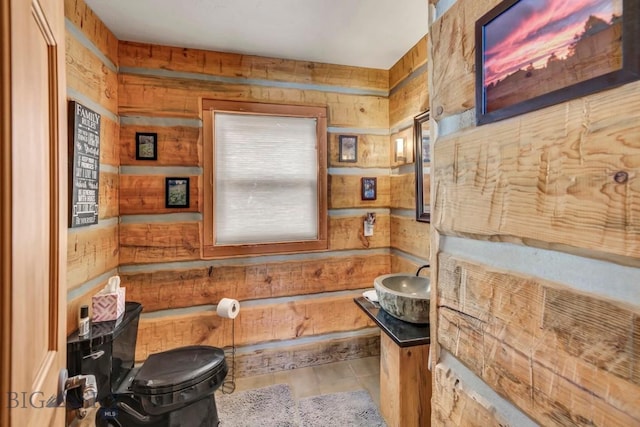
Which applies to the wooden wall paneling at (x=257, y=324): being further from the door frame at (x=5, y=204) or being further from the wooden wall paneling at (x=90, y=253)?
the door frame at (x=5, y=204)

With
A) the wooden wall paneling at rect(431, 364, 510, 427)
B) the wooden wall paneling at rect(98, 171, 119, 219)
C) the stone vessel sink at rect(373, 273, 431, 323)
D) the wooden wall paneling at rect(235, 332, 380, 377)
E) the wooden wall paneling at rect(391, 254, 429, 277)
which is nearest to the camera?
the wooden wall paneling at rect(431, 364, 510, 427)

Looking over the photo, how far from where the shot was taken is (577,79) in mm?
611

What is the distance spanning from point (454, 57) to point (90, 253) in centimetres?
224

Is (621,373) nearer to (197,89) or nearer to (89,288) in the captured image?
(89,288)

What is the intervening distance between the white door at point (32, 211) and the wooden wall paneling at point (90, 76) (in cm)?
103

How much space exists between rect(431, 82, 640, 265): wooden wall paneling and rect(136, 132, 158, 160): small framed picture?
7.37 ft

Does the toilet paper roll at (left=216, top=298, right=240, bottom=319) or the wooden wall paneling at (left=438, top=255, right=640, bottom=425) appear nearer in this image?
the wooden wall paneling at (left=438, top=255, right=640, bottom=425)

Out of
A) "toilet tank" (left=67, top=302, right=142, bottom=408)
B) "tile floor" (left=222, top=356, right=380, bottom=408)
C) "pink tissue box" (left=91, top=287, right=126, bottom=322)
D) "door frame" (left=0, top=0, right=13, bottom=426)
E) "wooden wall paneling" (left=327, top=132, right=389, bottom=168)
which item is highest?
"wooden wall paneling" (left=327, top=132, right=389, bottom=168)

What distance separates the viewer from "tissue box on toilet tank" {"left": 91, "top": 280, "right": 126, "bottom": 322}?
169 cm

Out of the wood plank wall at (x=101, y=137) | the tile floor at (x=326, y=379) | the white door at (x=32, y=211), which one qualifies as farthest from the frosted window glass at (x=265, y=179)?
the white door at (x=32, y=211)

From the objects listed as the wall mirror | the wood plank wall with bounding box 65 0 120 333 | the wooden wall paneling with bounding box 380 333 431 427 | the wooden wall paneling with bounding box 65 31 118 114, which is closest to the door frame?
the wood plank wall with bounding box 65 0 120 333

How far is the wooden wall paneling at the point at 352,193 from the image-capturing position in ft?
8.89

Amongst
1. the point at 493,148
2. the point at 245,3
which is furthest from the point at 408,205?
the point at 245,3

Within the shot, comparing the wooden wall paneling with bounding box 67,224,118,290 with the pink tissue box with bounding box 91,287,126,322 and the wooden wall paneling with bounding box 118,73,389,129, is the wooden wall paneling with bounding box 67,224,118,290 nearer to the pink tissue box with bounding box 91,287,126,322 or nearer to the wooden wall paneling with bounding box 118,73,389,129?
the pink tissue box with bounding box 91,287,126,322
